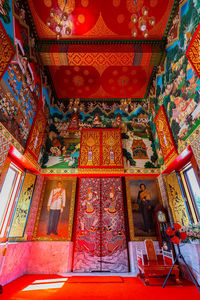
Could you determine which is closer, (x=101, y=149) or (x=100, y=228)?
(x=100, y=228)

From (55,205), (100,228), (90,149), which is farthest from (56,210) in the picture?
(90,149)

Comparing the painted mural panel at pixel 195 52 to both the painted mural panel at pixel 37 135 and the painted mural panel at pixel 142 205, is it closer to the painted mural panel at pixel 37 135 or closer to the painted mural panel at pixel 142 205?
the painted mural panel at pixel 142 205

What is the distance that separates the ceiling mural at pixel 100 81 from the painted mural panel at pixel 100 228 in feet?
13.5

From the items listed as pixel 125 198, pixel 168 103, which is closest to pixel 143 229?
pixel 125 198

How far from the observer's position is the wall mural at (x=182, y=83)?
374cm

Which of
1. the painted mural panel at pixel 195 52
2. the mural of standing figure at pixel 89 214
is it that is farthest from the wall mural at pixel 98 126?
the painted mural panel at pixel 195 52

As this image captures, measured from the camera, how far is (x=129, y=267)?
4.68 meters

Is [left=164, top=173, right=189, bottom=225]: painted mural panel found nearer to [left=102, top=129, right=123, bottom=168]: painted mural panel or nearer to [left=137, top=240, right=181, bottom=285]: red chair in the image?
[left=137, top=240, right=181, bottom=285]: red chair

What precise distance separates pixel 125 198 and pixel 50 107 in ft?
16.9

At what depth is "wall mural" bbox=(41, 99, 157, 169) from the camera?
20.4 ft

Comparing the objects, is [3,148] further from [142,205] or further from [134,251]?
[134,251]

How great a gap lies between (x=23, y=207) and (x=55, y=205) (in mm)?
1067

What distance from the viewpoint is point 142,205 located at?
5453 millimetres

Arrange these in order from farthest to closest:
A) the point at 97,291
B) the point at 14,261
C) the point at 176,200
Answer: the point at 176,200
the point at 14,261
the point at 97,291
